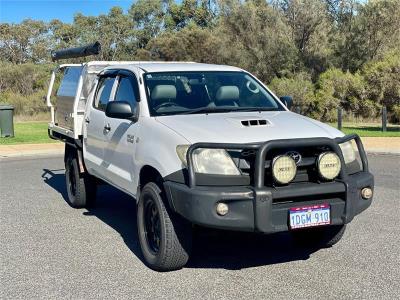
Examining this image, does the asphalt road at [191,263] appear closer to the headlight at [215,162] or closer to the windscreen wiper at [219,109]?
the headlight at [215,162]

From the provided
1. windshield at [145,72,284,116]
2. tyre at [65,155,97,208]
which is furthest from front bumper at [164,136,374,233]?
tyre at [65,155,97,208]

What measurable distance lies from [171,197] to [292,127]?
4.13 feet

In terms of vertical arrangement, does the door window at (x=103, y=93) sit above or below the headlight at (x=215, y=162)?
above

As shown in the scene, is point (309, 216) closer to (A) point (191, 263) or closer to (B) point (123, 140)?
(A) point (191, 263)

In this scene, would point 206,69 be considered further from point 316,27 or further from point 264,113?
point 316,27

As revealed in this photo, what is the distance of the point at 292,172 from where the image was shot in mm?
4492

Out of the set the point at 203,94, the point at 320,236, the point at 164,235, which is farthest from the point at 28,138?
the point at 164,235

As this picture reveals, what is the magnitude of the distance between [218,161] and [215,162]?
0.03m

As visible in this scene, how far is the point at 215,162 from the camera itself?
4559 millimetres

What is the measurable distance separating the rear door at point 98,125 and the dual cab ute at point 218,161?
0.07 m

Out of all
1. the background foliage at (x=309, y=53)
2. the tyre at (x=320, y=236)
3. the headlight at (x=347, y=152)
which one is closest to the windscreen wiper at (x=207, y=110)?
the headlight at (x=347, y=152)

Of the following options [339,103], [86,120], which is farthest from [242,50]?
[86,120]

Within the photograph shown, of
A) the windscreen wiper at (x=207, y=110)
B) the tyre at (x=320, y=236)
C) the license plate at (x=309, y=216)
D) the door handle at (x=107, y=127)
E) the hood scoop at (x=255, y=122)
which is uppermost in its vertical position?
the windscreen wiper at (x=207, y=110)

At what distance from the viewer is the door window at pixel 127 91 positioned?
19.6 feet
